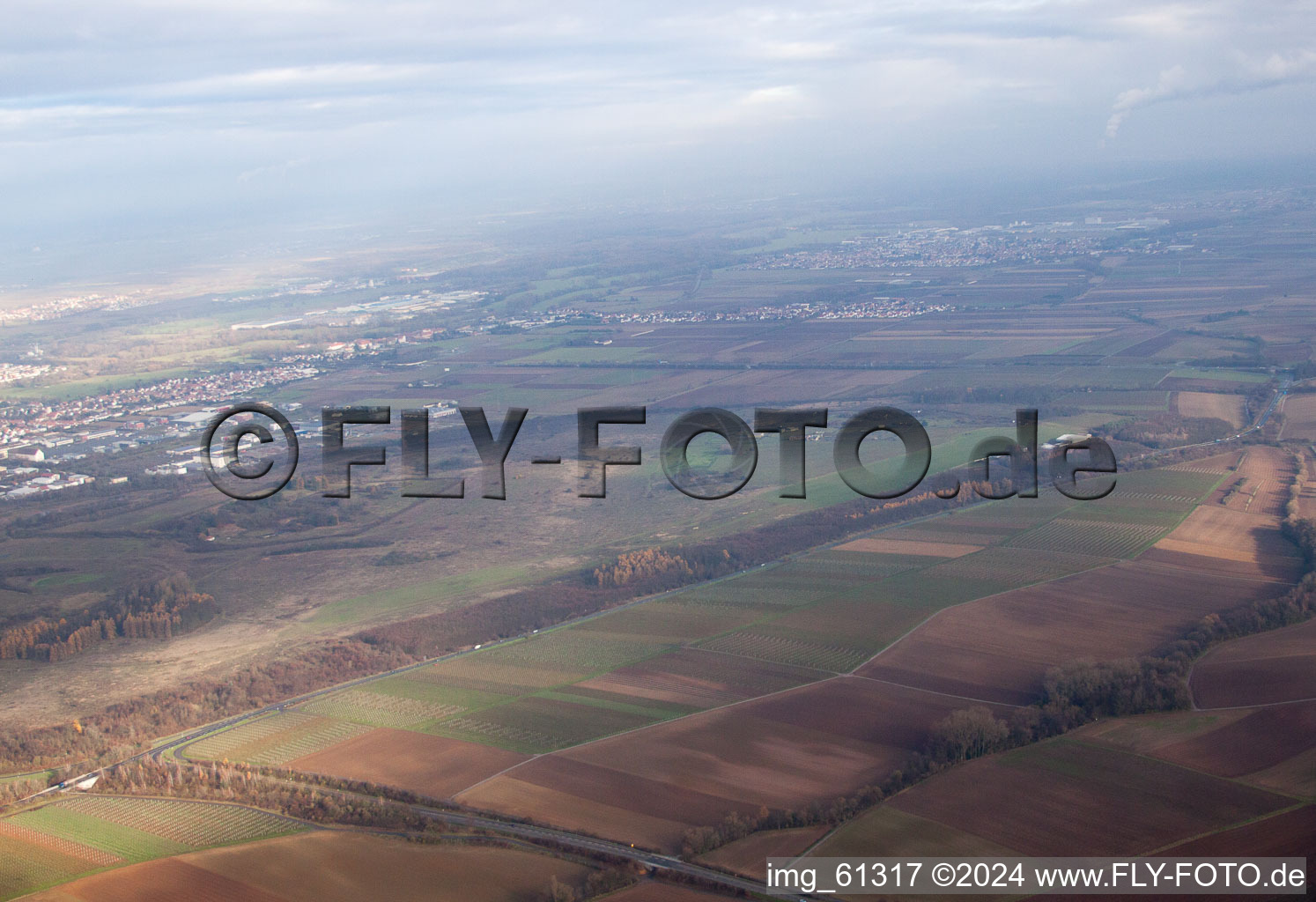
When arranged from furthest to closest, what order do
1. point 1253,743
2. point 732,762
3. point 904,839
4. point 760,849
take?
point 732,762 → point 1253,743 → point 760,849 → point 904,839

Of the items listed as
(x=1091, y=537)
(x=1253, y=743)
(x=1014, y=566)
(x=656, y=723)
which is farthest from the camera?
(x=1091, y=537)

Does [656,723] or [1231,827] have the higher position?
[1231,827]

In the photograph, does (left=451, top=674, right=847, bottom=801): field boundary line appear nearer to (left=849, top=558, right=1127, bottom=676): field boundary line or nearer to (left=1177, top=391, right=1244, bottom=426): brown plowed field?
(left=849, top=558, right=1127, bottom=676): field boundary line

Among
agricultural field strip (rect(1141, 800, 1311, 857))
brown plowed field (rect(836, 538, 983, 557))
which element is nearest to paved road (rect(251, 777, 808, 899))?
agricultural field strip (rect(1141, 800, 1311, 857))

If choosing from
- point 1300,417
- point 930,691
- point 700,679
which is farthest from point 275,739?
point 1300,417

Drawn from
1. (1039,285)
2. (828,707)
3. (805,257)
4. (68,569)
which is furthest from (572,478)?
A: (805,257)

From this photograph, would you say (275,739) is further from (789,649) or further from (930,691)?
(930,691)

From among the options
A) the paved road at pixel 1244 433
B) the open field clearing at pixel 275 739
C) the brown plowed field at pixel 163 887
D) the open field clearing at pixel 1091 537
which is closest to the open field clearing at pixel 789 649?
the open field clearing at pixel 1091 537
